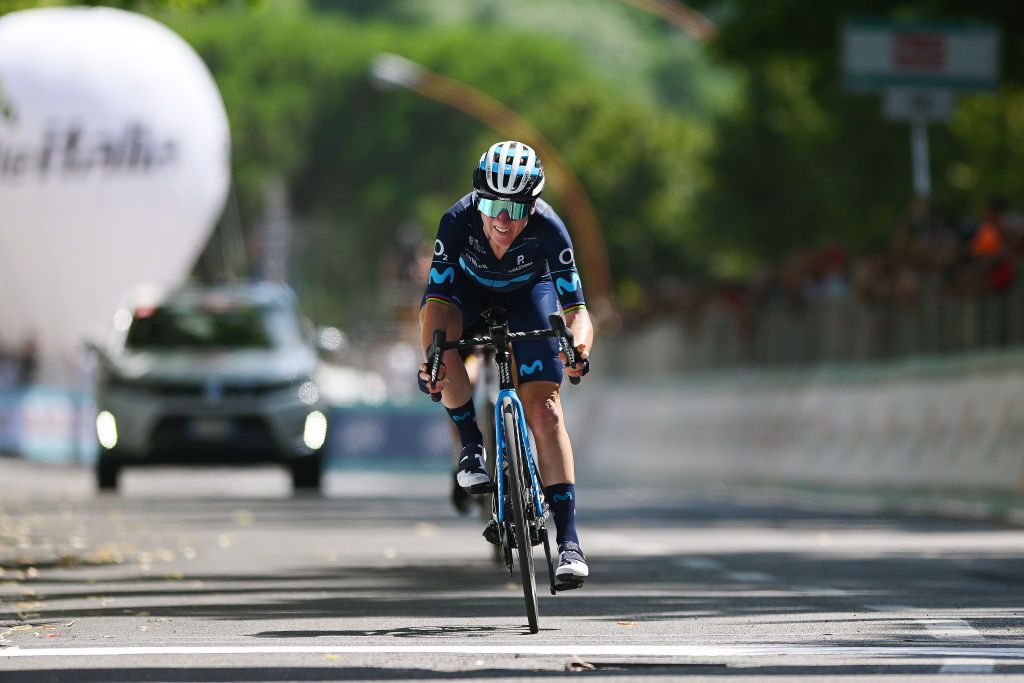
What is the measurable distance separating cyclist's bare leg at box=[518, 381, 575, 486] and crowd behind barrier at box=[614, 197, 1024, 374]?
35.1 feet

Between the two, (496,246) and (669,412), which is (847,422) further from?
(496,246)

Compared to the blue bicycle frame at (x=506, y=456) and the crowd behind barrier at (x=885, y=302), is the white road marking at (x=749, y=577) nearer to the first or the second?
the blue bicycle frame at (x=506, y=456)

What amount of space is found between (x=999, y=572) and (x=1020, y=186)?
45.6m

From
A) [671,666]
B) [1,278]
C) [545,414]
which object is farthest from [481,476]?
[1,278]

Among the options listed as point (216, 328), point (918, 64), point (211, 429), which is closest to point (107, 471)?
point (211, 429)

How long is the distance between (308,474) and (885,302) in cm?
561

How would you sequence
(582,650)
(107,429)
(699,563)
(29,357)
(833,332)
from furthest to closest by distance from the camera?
(29,357) < (833,332) < (107,429) < (699,563) < (582,650)

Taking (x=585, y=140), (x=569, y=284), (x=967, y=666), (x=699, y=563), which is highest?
(x=585, y=140)

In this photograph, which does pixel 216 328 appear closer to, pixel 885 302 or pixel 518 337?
pixel 885 302

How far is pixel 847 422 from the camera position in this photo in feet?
80.2

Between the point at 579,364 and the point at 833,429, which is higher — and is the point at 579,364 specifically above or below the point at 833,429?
below

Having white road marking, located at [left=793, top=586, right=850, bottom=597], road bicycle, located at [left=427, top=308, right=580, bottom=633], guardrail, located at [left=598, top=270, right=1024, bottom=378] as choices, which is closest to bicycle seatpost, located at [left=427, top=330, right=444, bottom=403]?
road bicycle, located at [left=427, top=308, right=580, bottom=633]

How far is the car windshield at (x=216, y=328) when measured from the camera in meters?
25.2

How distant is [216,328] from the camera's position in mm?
25312
